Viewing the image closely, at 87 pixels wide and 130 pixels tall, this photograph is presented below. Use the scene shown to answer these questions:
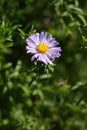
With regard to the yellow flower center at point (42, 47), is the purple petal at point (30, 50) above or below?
below

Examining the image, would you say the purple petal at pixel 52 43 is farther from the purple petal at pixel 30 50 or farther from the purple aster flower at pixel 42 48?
the purple petal at pixel 30 50

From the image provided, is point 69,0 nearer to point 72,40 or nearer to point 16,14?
point 16,14

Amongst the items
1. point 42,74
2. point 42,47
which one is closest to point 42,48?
point 42,47

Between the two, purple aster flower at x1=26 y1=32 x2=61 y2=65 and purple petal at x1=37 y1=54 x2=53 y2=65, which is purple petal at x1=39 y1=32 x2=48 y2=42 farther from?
purple petal at x1=37 y1=54 x2=53 y2=65

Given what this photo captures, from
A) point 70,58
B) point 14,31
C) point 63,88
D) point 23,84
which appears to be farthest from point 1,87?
point 70,58

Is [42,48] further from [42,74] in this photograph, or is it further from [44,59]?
[42,74]

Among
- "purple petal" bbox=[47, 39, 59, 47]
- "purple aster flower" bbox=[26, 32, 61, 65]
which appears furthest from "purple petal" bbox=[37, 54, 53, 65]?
"purple petal" bbox=[47, 39, 59, 47]

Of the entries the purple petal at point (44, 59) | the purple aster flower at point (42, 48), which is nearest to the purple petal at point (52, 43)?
the purple aster flower at point (42, 48)
